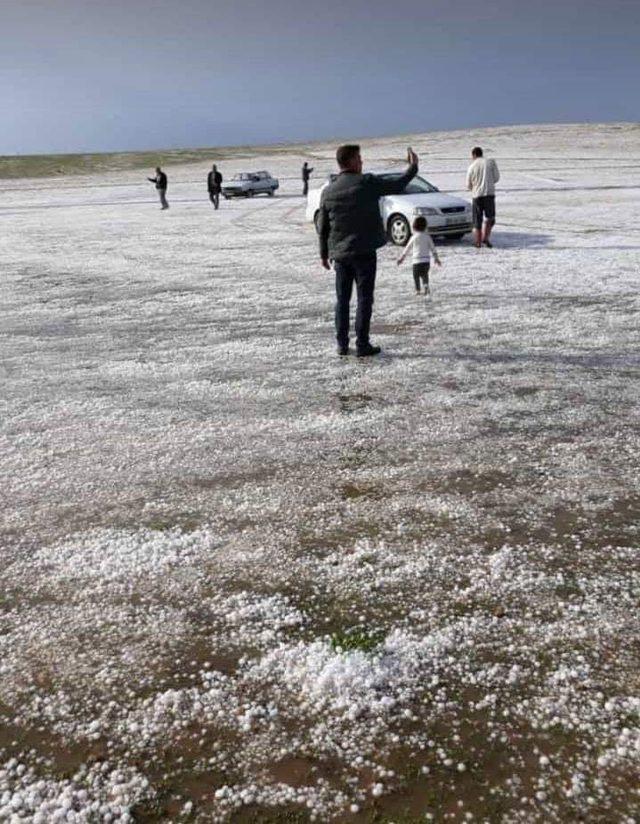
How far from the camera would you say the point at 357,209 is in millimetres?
6406

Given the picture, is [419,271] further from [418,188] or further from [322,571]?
[322,571]

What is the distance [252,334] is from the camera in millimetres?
8102

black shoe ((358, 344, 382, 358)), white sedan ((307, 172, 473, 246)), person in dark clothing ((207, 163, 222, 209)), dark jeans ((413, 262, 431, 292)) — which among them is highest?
person in dark clothing ((207, 163, 222, 209))

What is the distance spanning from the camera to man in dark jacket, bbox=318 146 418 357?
6.36 m

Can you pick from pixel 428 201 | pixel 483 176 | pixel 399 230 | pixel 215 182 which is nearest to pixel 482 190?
pixel 483 176

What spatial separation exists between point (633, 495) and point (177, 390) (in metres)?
3.93

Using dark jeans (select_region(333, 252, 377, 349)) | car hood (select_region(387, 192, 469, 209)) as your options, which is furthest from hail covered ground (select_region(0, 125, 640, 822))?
car hood (select_region(387, 192, 469, 209))

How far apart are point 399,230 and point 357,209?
312 inches

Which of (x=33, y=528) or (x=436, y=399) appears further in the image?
(x=436, y=399)

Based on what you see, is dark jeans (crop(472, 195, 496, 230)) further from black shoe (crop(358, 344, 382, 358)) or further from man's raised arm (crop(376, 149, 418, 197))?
black shoe (crop(358, 344, 382, 358))

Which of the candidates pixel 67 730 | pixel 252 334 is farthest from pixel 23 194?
pixel 67 730

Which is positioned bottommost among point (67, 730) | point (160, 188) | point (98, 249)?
point (67, 730)

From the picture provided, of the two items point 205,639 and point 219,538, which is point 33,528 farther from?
point 205,639

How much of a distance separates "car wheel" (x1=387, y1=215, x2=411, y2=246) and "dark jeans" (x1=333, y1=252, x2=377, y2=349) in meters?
7.39
